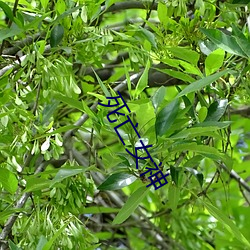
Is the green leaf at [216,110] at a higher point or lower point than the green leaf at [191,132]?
lower

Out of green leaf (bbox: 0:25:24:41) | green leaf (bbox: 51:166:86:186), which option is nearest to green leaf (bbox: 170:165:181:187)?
green leaf (bbox: 51:166:86:186)

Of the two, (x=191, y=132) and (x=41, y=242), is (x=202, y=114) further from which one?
(x=41, y=242)

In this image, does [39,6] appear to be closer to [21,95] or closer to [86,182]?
[21,95]

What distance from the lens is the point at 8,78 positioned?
91 cm

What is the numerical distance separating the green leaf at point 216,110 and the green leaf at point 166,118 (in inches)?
3.6

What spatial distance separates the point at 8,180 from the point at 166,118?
0.68 feet

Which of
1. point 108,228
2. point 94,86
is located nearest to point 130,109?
point 94,86

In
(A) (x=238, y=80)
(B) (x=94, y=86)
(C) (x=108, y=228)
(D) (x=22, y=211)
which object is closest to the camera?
(D) (x=22, y=211)

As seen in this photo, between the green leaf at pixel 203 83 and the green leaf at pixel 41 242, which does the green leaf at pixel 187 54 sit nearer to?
the green leaf at pixel 203 83

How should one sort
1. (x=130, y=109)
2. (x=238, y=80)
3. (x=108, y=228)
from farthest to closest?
(x=108, y=228) < (x=238, y=80) < (x=130, y=109)

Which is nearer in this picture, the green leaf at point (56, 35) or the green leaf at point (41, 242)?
the green leaf at point (41, 242)

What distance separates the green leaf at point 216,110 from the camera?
2.92ft

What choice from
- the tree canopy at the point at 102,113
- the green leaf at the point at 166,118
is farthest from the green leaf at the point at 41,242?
the green leaf at the point at 166,118

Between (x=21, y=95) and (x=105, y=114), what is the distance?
0.16 metres
